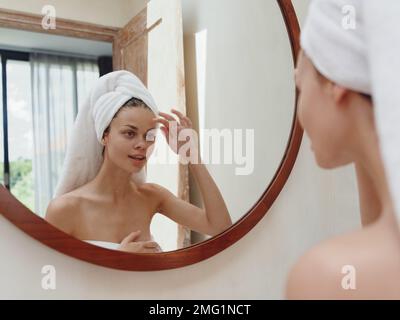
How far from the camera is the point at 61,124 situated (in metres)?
0.72

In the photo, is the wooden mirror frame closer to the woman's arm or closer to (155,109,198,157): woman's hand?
the woman's arm

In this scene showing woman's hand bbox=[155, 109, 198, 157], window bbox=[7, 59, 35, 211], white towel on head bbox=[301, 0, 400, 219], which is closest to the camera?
white towel on head bbox=[301, 0, 400, 219]

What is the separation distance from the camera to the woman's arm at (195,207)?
822 mm

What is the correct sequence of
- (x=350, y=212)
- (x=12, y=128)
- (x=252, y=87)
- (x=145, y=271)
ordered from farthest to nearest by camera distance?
(x=350, y=212) → (x=252, y=87) → (x=145, y=271) → (x=12, y=128)

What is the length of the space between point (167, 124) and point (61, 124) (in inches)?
7.9

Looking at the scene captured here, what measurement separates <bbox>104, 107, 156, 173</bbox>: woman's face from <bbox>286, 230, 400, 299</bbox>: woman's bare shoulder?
0.39 metres

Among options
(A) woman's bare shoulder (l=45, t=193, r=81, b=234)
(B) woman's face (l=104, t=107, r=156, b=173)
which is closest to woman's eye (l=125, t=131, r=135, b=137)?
(B) woman's face (l=104, t=107, r=156, b=173)

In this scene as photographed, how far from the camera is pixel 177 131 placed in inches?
33.0

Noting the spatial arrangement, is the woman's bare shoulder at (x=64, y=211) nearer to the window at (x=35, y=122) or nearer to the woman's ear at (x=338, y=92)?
the window at (x=35, y=122)

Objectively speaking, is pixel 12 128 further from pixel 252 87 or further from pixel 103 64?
pixel 252 87

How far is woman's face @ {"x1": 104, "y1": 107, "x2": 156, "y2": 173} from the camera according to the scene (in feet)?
2.50

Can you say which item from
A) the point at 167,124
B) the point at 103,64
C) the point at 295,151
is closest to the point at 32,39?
the point at 103,64

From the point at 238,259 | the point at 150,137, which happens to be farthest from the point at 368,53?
the point at 238,259

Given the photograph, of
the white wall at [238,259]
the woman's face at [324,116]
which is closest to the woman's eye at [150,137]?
the white wall at [238,259]
